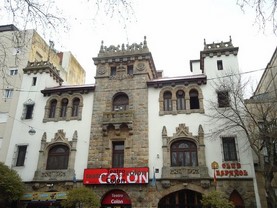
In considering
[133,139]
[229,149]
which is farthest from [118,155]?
→ [229,149]

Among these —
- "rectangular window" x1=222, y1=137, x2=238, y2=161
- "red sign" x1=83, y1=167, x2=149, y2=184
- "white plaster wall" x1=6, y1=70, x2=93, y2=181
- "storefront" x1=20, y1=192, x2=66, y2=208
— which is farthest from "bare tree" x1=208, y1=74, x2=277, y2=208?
"storefront" x1=20, y1=192, x2=66, y2=208

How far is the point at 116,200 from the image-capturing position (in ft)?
71.5

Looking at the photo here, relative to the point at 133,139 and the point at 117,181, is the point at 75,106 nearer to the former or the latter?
the point at 133,139

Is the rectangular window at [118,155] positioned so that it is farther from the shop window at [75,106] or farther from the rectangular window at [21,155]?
the rectangular window at [21,155]

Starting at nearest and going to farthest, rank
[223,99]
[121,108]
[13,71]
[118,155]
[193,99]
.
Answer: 1. [223,99]
2. [118,155]
3. [193,99]
4. [121,108]
5. [13,71]

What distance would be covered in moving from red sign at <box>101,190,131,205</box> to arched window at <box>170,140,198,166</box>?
4578 millimetres

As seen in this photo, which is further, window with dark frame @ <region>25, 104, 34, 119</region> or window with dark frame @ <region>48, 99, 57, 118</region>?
window with dark frame @ <region>25, 104, 34, 119</region>

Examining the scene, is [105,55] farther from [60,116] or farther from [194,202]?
[194,202]

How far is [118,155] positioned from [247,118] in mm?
10963

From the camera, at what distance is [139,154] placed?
22.5 meters

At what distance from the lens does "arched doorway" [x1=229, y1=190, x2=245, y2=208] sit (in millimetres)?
19969

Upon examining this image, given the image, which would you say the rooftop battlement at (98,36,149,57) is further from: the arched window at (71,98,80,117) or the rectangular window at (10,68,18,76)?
the rectangular window at (10,68,18,76)

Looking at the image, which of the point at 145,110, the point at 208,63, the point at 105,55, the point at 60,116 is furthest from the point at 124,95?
the point at 208,63

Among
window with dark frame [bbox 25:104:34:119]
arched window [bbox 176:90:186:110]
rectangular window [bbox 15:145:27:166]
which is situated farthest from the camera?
window with dark frame [bbox 25:104:34:119]
